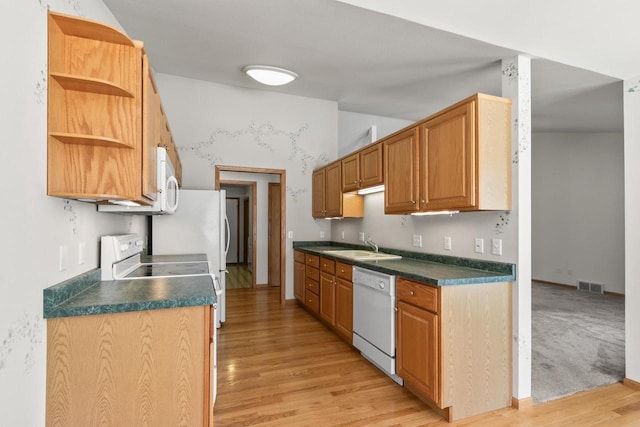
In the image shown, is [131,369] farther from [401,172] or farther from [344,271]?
[401,172]

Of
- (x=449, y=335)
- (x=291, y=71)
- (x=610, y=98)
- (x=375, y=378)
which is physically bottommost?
(x=375, y=378)

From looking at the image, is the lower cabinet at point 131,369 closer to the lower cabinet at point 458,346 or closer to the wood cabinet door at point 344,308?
the lower cabinet at point 458,346

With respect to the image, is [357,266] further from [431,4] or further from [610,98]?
[610,98]

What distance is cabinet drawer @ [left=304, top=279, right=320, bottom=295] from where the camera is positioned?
415 centimetres

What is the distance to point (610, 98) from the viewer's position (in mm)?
3854

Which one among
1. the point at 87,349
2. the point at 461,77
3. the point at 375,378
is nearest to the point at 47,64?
the point at 87,349

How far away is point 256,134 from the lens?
15.6 ft

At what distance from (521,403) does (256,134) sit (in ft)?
13.6

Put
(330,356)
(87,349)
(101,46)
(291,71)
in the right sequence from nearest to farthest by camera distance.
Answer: (87,349), (101,46), (330,356), (291,71)

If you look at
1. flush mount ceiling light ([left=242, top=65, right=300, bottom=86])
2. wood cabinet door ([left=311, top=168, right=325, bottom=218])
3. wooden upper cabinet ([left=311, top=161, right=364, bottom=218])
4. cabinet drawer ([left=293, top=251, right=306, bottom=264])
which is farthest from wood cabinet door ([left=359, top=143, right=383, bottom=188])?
cabinet drawer ([left=293, top=251, right=306, bottom=264])

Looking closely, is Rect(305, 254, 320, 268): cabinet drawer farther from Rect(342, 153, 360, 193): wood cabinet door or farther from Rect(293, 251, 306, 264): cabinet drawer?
Rect(342, 153, 360, 193): wood cabinet door

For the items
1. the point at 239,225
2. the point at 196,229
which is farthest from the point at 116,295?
the point at 239,225

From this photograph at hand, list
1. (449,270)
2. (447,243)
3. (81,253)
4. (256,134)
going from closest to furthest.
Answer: (81,253) → (449,270) → (447,243) → (256,134)

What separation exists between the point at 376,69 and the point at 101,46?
8.76 feet
